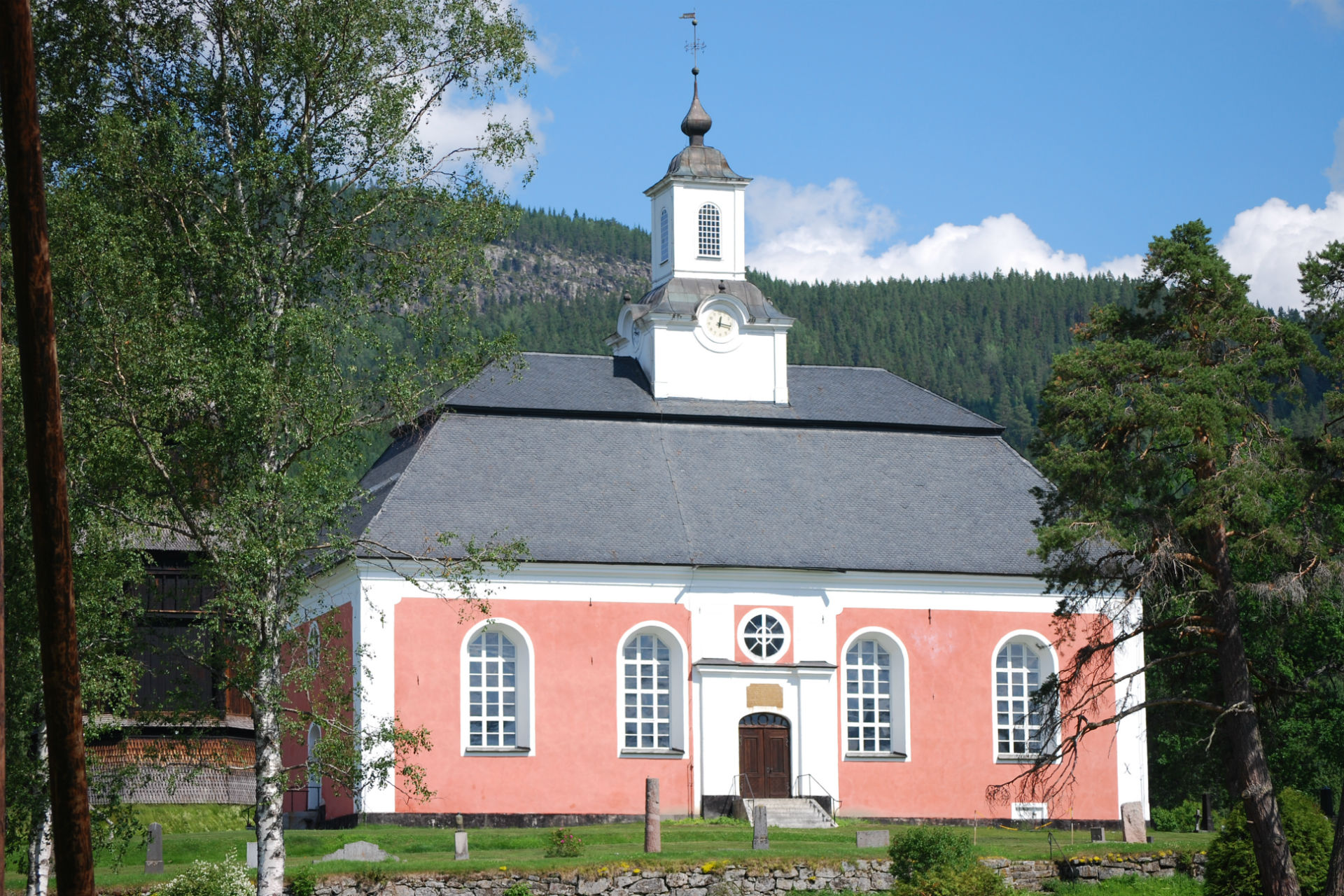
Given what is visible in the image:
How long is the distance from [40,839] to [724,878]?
1012cm

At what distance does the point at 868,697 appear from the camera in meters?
38.0

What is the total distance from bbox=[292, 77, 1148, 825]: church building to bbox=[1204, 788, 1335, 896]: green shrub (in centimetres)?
1140

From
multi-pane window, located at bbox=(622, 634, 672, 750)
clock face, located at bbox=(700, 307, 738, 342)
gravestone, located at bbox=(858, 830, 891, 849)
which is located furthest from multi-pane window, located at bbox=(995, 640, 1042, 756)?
clock face, located at bbox=(700, 307, 738, 342)

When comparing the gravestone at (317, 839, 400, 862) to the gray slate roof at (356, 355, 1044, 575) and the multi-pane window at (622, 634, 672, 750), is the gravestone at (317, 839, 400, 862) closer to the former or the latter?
the gray slate roof at (356, 355, 1044, 575)

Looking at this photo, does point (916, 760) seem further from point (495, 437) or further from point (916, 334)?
point (916, 334)

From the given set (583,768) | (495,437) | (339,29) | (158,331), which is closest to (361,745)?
(158,331)

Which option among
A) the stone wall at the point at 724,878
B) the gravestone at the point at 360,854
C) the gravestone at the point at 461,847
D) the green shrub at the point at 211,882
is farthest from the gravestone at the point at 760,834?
the green shrub at the point at 211,882

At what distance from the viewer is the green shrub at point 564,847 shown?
27.2 metres

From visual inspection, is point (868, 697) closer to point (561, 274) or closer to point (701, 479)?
point (701, 479)

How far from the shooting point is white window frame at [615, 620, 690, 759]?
36156 mm

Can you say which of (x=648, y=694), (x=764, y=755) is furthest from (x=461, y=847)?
(x=764, y=755)

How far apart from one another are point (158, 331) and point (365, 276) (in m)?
2.99

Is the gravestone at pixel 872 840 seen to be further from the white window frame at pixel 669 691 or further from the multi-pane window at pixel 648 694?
the multi-pane window at pixel 648 694

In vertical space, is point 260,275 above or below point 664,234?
below
